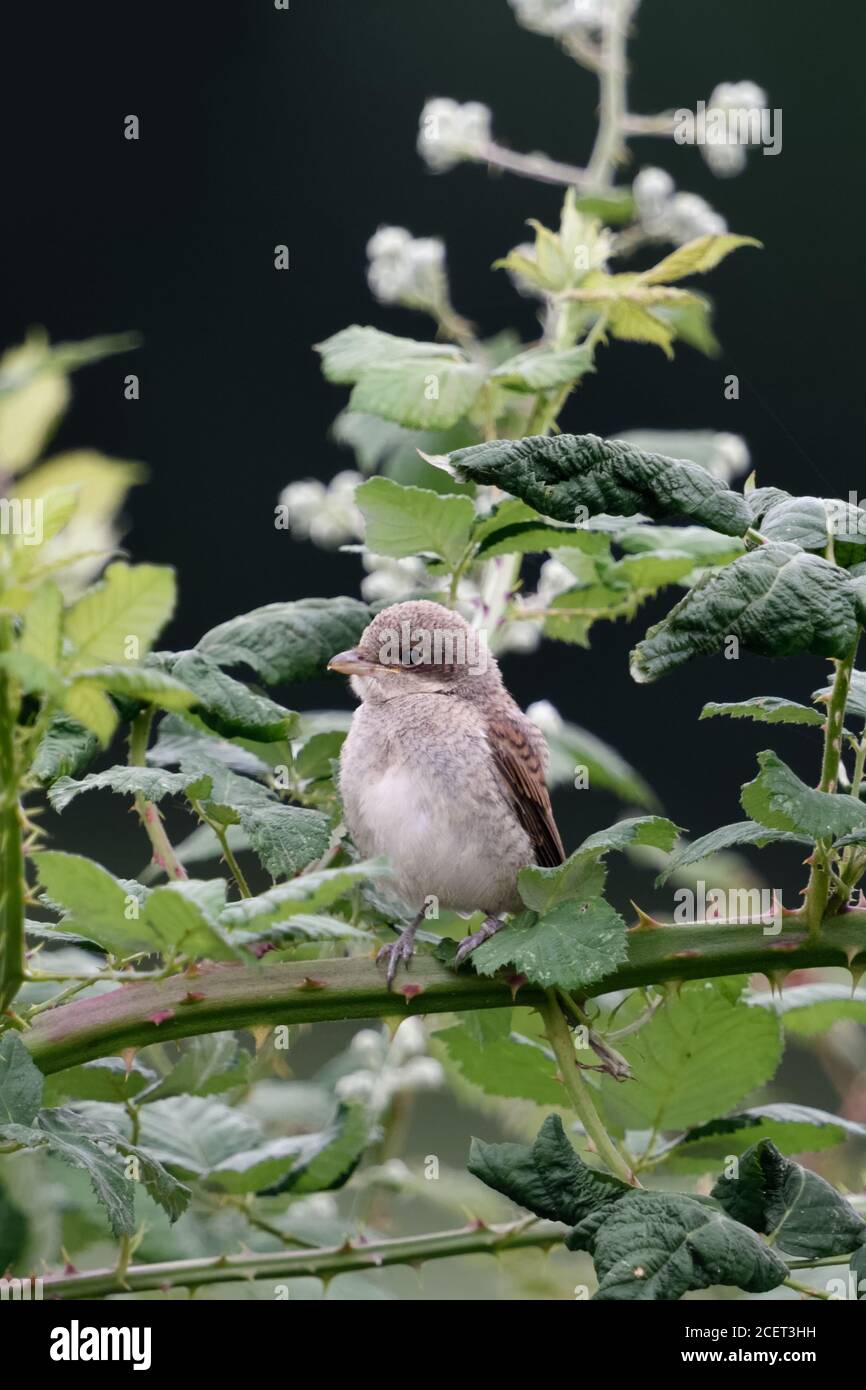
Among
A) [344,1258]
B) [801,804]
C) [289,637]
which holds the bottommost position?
[344,1258]

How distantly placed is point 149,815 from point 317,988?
23cm

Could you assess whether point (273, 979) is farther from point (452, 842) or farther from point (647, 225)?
point (647, 225)

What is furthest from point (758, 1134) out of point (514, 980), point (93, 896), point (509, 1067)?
point (93, 896)

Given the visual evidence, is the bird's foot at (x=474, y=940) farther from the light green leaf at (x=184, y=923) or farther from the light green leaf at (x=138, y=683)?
the light green leaf at (x=138, y=683)

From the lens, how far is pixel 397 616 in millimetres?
1543

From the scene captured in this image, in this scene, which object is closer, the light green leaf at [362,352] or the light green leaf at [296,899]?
the light green leaf at [296,899]

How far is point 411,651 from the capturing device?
156 cm

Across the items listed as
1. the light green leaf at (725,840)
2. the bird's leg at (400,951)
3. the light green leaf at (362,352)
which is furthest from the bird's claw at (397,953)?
the light green leaf at (362,352)

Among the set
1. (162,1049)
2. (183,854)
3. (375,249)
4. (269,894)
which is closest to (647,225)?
(375,249)

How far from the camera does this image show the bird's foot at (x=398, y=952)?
3.55 feet

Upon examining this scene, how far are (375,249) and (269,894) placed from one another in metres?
1.11

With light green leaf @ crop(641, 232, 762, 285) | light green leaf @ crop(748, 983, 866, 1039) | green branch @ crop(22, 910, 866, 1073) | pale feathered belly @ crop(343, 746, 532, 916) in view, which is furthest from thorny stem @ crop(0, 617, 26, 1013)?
light green leaf @ crop(641, 232, 762, 285)

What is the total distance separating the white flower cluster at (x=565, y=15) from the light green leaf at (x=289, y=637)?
80 cm

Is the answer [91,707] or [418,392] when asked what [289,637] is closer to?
[418,392]
